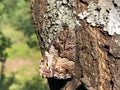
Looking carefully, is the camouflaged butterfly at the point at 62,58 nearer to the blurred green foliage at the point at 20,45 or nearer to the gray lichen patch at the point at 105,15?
the gray lichen patch at the point at 105,15

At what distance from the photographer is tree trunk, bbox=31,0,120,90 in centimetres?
164

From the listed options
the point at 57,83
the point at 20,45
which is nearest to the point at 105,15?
the point at 57,83

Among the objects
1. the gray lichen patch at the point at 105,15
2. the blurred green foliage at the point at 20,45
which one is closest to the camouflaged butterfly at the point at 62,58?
the gray lichen patch at the point at 105,15

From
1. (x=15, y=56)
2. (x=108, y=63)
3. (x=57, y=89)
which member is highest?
(x=108, y=63)

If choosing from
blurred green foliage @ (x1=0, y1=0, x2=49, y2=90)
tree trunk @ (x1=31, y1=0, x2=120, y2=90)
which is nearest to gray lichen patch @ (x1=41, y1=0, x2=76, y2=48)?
tree trunk @ (x1=31, y1=0, x2=120, y2=90)

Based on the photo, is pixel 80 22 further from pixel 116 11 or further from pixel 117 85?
pixel 117 85

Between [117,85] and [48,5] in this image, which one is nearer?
[117,85]

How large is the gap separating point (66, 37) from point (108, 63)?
0.24m

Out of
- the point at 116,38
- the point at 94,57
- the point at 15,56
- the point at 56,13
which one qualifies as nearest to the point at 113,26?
the point at 116,38

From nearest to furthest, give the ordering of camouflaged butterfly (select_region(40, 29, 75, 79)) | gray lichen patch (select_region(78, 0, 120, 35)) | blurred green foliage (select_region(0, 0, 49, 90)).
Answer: gray lichen patch (select_region(78, 0, 120, 35))
camouflaged butterfly (select_region(40, 29, 75, 79))
blurred green foliage (select_region(0, 0, 49, 90))

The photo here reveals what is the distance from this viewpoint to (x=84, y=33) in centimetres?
173

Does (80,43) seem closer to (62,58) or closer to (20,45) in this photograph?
(62,58)

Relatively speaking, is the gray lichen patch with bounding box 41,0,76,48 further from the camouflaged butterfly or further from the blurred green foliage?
the blurred green foliage

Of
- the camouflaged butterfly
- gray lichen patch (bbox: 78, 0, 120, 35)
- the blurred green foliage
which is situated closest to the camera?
gray lichen patch (bbox: 78, 0, 120, 35)
